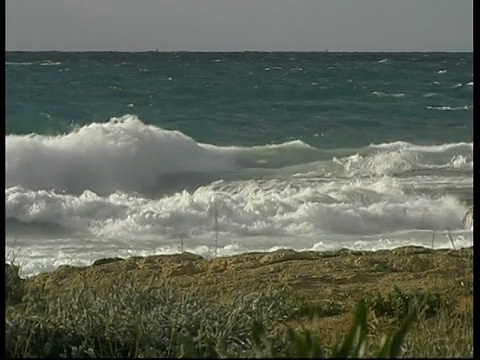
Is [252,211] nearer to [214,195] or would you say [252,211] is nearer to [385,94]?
[214,195]

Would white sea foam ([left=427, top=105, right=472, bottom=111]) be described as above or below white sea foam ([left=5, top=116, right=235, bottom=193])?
above

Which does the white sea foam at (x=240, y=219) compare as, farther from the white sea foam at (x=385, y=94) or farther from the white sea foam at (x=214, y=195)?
the white sea foam at (x=385, y=94)

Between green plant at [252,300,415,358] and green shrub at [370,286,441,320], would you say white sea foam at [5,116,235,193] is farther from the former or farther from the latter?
green plant at [252,300,415,358]

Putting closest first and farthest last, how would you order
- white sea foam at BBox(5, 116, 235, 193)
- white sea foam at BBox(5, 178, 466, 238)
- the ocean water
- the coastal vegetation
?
1. the coastal vegetation
2. the ocean water
3. white sea foam at BBox(5, 178, 466, 238)
4. white sea foam at BBox(5, 116, 235, 193)

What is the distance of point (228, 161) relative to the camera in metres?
15.9

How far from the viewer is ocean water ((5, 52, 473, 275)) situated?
34.9 feet

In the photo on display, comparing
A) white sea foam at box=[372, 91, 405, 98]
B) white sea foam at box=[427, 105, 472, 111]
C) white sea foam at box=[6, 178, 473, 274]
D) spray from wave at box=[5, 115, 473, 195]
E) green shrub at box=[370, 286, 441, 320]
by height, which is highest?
white sea foam at box=[372, 91, 405, 98]

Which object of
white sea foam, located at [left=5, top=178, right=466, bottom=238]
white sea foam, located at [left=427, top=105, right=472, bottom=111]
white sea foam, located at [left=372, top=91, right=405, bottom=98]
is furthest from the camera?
white sea foam, located at [left=372, top=91, right=405, bottom=98]

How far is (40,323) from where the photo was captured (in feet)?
9.54

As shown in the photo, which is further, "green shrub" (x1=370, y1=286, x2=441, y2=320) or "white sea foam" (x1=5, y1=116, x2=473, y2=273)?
"white sea foam" (x1=5, y1=116, x2=473, y2=273)

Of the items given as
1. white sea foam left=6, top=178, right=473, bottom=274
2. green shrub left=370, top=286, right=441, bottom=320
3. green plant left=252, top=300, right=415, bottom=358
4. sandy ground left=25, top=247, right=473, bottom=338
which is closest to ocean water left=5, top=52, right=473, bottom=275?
white sea foam left=6, top=178, right=473, bottom=274

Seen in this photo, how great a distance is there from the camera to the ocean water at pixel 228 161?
10.6m

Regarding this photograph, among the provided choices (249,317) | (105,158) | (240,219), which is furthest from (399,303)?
(105,158)

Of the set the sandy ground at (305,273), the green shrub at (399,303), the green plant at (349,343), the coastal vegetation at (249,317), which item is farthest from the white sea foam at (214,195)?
the green plant at (349,343)
